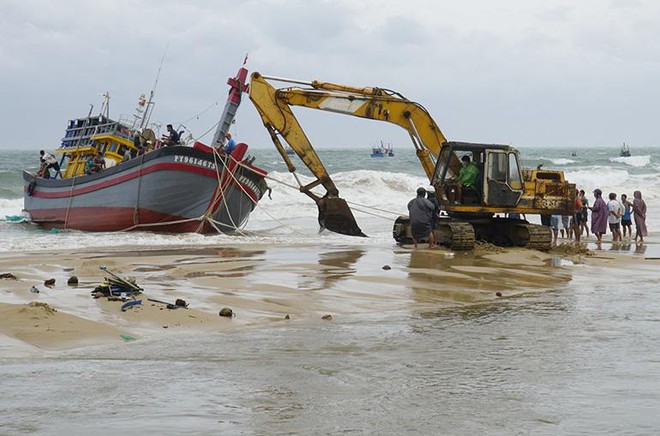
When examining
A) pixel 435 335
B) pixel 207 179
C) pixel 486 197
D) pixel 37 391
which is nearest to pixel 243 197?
pixel 207 179

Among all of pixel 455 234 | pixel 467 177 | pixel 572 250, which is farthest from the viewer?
pixel 467 177

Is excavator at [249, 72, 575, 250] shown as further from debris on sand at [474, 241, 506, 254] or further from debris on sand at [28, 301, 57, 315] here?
debris on sand at [28, 301, 57, 315]

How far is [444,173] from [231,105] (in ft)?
22.0

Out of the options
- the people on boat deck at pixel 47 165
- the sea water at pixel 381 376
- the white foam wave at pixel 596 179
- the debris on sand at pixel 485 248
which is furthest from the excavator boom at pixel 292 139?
the white foam wave at pixel 596 179

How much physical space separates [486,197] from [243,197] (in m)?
7.89

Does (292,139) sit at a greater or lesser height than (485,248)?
greater

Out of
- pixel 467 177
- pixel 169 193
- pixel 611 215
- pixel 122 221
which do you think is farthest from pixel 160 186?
pixel 611 215

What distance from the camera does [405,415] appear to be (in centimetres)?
633

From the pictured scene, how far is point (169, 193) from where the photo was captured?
2256 cm

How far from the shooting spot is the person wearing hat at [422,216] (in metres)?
18.4

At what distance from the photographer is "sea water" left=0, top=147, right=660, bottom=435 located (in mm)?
6098

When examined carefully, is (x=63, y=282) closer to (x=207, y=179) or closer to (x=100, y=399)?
(x=100, y=399)

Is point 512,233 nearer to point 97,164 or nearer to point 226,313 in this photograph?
point 226,313

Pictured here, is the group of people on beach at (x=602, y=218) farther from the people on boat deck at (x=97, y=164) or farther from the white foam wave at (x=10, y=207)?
the white foam wave at (x=10, y=207)
